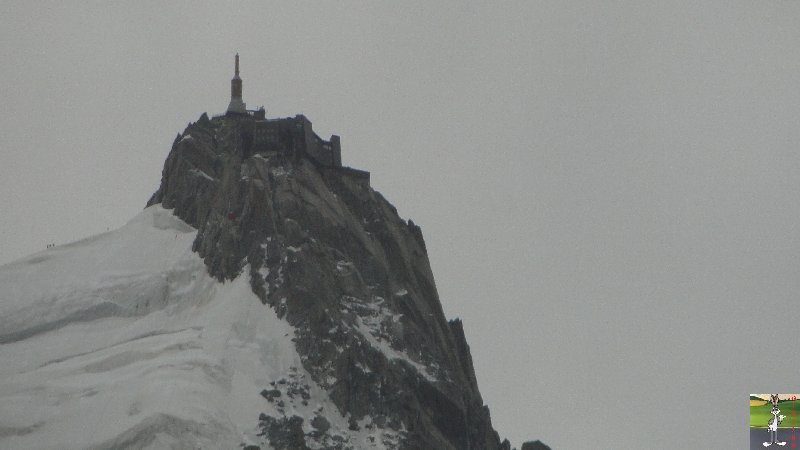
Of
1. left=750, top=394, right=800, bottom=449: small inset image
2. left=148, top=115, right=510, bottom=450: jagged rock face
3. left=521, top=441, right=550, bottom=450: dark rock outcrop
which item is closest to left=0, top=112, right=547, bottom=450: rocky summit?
left=148, top=115, right=510, bottom=450: jagged rock face

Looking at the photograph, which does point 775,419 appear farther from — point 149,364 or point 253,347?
point 149,364

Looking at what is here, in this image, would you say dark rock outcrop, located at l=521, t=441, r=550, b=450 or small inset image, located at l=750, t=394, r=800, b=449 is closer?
small inset image, located at l=750, t=394, r=800, b=449

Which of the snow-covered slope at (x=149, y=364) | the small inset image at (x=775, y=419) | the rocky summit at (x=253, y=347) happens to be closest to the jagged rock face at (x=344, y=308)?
the rocky summit at (x=253, y=347)

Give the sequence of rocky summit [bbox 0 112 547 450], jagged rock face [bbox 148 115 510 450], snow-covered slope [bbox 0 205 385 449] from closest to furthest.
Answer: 1. snow-covered slope [bbox 0 205 385 449]
2. rocky summit [bbox 0 112 547 450]
3. jagged rock face [bbox 148 115 510 450]

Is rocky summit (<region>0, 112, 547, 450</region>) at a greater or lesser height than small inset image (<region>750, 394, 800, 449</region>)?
greater

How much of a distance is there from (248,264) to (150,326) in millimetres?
10054

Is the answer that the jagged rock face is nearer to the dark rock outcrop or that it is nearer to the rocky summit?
the rocky summit

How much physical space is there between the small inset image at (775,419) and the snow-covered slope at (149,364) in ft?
231

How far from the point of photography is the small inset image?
107 meters

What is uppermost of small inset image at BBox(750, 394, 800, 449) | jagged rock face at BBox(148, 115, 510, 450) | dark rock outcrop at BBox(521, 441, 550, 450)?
jagged rock face at BBox(148, 115, 510, 450)

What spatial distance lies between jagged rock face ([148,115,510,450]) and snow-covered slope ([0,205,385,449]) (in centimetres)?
153

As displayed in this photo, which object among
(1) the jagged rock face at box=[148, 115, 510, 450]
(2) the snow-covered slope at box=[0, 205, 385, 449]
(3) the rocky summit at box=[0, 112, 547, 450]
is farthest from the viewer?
(1) the jagged rock face at box=[148, 115, 510, 450]

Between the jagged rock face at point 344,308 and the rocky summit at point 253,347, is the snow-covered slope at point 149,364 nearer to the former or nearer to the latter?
the rocky summit at point 253,347

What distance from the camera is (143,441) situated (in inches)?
6722
